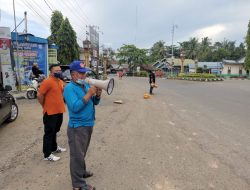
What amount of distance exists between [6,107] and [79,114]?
4.72 m

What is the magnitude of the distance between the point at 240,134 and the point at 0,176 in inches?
212

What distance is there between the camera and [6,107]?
7387 millimetres

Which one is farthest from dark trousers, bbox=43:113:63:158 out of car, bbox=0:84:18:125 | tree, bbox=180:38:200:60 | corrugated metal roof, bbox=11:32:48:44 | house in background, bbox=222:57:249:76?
tree, bbox=180:38:200:60

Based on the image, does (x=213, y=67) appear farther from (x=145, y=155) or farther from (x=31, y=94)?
(x=145, y=155)

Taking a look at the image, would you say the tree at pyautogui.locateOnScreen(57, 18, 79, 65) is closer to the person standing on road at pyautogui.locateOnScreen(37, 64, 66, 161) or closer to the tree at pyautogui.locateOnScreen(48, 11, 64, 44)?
the tree at pyautogui.locateOnScreen(48, 11, 64, 44)

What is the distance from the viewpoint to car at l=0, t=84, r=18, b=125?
702 cm

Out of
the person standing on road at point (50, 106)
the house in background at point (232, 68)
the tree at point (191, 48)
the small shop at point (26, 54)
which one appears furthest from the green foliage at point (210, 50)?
the person standing on road at point (50, 106)

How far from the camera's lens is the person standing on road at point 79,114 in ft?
10.9

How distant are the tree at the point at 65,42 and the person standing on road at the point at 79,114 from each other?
33066 millimetres

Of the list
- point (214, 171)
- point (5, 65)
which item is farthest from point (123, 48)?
point (214, 171)

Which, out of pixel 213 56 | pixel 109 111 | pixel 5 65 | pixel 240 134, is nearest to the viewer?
pixel 240 134

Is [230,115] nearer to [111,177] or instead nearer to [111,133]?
[111,133]

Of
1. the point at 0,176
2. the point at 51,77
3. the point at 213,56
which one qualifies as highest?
the point at 213,56

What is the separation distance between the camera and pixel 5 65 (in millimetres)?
13867
